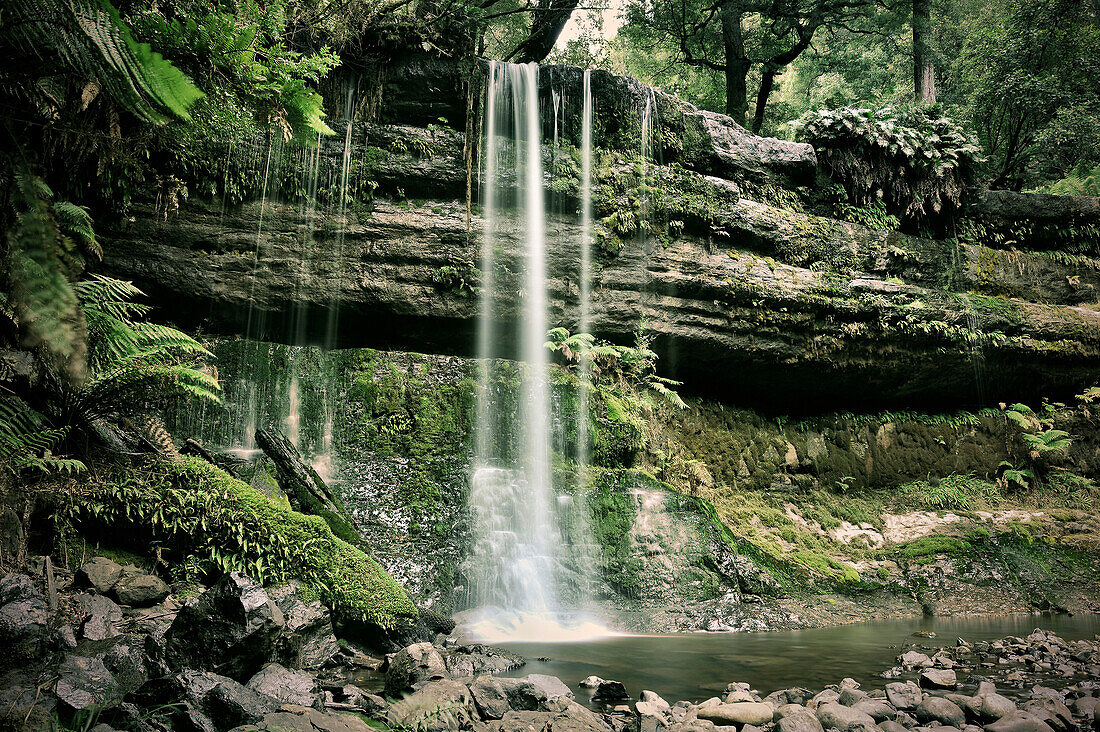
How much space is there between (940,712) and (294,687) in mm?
3265

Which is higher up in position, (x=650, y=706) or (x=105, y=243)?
(x=105, y=243)

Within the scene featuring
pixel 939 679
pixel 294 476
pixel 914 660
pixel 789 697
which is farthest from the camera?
pixel 294 476

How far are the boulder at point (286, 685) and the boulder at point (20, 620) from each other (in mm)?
919

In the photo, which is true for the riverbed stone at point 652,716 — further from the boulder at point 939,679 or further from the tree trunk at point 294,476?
the tree trunk at point 294,476

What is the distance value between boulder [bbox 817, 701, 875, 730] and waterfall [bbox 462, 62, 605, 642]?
2905 mm

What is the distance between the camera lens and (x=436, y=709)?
2748 mm

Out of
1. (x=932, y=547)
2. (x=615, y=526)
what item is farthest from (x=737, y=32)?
(x=615, y=526)

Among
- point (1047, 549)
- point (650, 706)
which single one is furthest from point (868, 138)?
point (650, 706)

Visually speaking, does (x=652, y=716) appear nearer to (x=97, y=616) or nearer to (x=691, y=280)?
(x=97, y=616)

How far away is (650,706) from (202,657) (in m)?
2.31

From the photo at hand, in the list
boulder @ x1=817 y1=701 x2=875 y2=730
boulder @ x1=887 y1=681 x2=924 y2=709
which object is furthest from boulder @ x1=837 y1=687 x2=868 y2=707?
boulder @ x1=817 y1=701 x2=875 y2=730

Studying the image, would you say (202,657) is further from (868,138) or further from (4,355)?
(868,138)

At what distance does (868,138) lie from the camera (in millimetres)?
10656

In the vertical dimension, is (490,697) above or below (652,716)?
above
